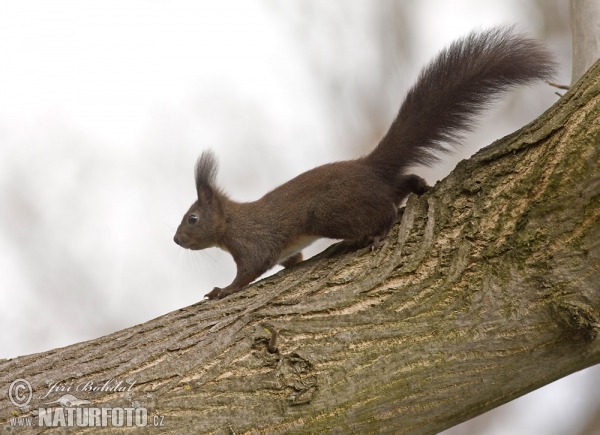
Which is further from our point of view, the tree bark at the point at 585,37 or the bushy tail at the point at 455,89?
the tree bark at the point at 585,37

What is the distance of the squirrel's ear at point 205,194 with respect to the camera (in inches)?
186

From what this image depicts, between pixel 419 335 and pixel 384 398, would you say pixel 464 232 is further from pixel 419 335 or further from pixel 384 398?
pixel 384 398

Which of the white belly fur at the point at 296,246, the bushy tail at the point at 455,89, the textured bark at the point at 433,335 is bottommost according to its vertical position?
the textured bark at the point at 433,335

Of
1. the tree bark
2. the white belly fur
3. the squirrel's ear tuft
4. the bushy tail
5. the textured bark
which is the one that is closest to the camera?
the textured bark

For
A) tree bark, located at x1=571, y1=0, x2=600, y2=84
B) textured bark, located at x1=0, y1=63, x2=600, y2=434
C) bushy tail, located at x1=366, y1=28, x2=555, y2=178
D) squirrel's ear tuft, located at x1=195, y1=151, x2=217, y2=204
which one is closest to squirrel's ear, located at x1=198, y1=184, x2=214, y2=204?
squirrel's ear tuft, located at x1=195, y1=151, x2=217, y2=204

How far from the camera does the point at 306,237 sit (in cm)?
415

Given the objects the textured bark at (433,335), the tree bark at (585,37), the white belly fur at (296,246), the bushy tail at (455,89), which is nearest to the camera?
the textured bark at (433,335)

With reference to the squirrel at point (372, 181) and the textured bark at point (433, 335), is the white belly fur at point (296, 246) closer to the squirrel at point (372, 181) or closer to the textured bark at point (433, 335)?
the squirrel at point (372, 181)

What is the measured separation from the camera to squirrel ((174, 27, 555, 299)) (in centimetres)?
327

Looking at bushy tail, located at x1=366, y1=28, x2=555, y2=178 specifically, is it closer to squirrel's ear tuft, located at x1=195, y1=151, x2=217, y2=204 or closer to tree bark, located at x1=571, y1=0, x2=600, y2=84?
tree bark, located at x1=571, y1=0, x2=600, y2=84

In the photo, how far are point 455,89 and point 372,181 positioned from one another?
0.73 meters

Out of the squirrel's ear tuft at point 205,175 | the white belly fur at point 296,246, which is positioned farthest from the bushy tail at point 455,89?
the squirrel's ear tuft at point 205,175

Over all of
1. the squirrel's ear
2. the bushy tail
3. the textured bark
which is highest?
the squirrel's ear

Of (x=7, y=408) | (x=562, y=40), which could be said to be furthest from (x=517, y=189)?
(x=562, y=40)
